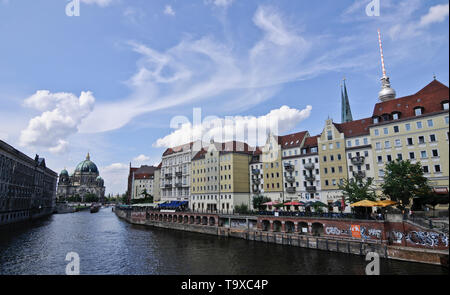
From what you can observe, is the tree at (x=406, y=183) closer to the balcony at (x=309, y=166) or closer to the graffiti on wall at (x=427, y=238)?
the graffiti on wall at (x=427, y=238)

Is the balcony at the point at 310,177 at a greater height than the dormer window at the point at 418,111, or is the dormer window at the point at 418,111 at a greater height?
the dormer window at the point at 418,111

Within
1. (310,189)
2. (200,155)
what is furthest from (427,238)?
(200,155)

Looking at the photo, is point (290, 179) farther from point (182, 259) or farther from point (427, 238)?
point (182, 259)

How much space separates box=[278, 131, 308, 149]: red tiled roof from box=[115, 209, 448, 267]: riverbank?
23.7 m

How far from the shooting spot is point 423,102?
50.7 meters

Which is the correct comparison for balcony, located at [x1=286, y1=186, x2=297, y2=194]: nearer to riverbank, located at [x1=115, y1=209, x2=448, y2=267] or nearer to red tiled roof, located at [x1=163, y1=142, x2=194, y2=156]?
riverbank, located at [x1=115, y1=209, x2=448, y2=267]

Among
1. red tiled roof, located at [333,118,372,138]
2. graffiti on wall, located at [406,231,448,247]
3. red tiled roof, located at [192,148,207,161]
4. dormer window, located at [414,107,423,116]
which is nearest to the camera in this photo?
graffiti on wall, located at [406,231,448,247]

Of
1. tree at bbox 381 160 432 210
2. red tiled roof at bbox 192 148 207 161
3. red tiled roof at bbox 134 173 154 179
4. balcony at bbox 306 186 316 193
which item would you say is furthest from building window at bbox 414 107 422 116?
red tiled roof at bbox 134 173 154 179

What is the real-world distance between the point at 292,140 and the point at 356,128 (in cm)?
1735

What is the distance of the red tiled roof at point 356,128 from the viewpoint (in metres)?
59.1

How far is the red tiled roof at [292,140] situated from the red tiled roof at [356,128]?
10.3m

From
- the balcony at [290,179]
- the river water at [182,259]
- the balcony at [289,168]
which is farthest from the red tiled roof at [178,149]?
the river water at [182,259]

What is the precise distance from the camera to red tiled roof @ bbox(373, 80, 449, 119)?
48.7 meters
